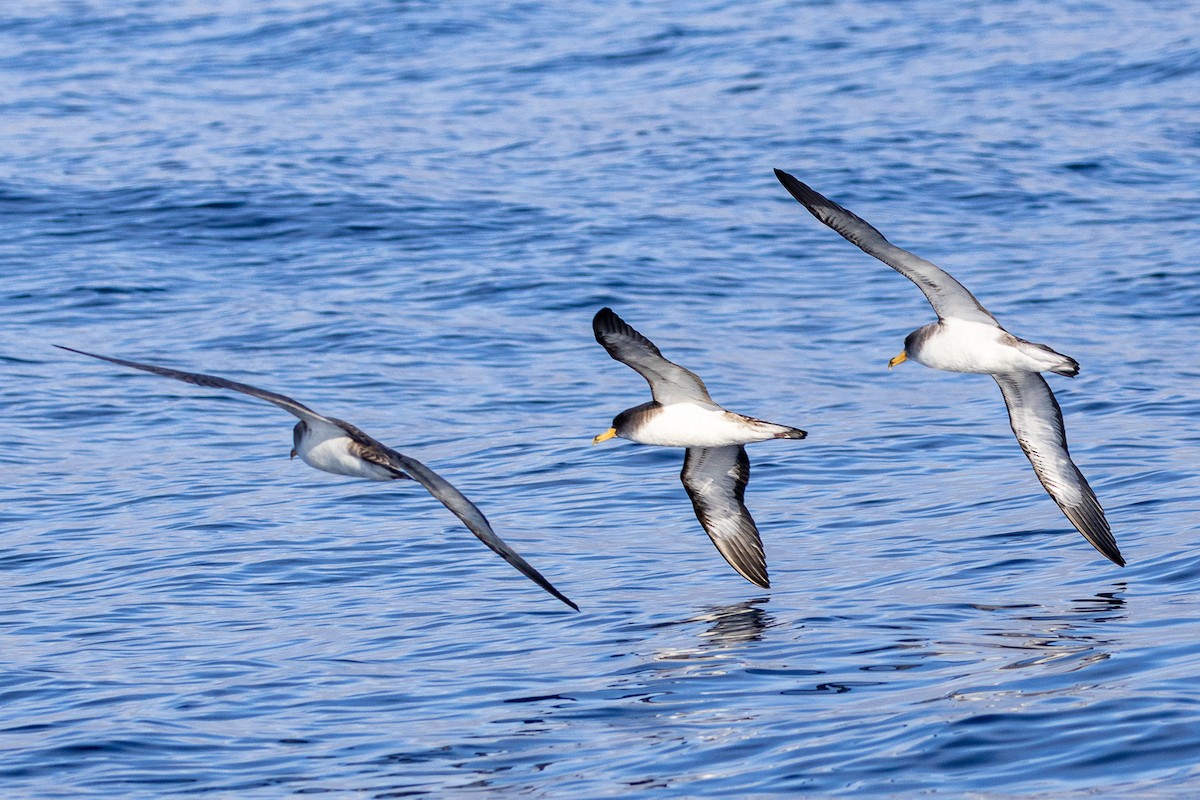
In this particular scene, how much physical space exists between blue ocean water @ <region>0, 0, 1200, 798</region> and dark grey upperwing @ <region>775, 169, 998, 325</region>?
6.17ft

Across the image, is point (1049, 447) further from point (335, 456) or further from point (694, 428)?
point (335, 456)

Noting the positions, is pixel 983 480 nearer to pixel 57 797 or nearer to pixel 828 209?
pixel 828 209

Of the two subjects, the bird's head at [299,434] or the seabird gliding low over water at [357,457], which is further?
the bird's head at [299,434]

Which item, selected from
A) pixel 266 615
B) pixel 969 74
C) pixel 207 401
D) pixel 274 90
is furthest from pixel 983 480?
pixel 274 90

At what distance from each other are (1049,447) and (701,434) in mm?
3117

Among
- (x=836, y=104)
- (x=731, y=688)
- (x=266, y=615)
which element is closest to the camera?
(x=731, y=688)

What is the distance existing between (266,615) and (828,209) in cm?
481

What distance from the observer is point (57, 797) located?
869 cm

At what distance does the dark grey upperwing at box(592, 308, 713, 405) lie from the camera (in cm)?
977

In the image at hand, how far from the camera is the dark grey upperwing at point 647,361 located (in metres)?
9.77

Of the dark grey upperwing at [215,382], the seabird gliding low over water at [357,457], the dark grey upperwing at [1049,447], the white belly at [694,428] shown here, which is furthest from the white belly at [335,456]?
the dark grey upperwing at [1049,447]

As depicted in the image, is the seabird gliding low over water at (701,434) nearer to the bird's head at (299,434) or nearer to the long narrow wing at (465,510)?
the long narrow wing at (465,510)

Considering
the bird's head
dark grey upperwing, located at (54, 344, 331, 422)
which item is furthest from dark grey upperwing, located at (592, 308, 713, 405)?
the bird's head

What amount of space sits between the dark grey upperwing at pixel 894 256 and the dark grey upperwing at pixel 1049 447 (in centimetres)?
76
